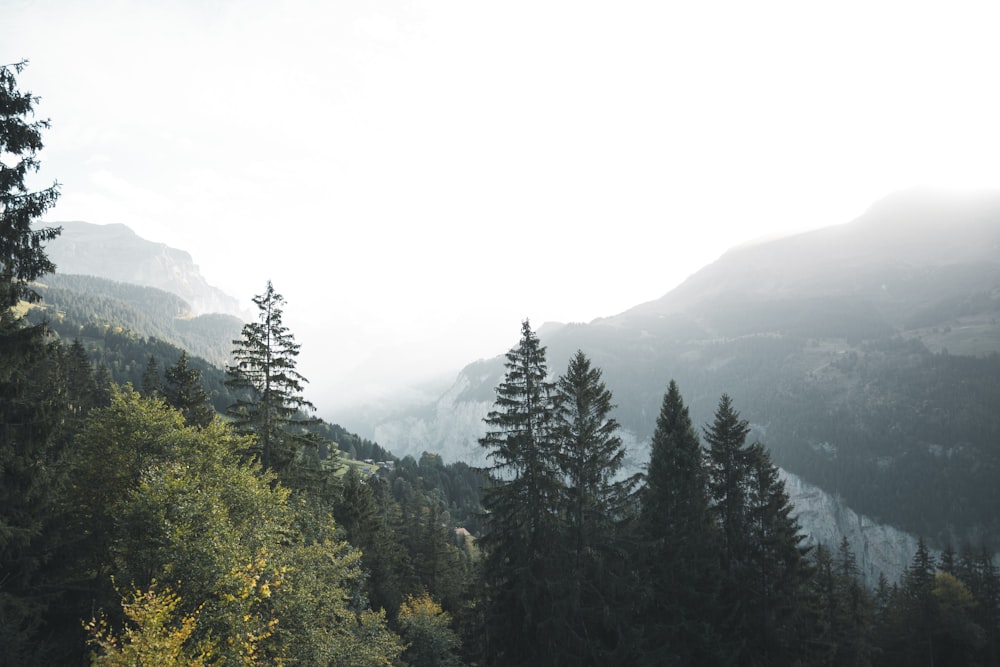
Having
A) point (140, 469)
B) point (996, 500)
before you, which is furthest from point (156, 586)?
point (996, 500)

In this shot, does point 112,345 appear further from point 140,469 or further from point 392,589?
point 140,469

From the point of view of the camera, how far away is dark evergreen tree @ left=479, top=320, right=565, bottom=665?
23719 mm

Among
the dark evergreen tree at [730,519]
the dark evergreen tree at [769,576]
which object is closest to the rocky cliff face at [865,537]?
the dark evergreen tree at [769,576]

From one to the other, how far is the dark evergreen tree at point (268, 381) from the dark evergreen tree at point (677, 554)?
20.7 meters

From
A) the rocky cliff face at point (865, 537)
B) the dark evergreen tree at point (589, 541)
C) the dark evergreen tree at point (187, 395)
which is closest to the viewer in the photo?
the dark evergreen tree at point (589, 541)

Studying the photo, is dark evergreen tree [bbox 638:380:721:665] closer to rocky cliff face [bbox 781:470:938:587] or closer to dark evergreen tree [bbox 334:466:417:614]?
dark evergreen tree [bbox 334:466:417:614]

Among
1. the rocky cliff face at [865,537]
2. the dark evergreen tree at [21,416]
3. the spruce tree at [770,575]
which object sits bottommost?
the rocky cliff face at [865,537]

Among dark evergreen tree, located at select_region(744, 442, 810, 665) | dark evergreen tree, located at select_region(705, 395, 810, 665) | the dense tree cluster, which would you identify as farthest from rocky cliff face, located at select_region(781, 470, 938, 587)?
the dense tree cluster

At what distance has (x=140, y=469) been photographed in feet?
61.0

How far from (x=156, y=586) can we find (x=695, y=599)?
2555 centimetres

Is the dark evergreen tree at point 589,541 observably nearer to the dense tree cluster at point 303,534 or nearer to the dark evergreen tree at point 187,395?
the dense tree cluster at point 303,534

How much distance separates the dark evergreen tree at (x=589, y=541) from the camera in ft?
76.9

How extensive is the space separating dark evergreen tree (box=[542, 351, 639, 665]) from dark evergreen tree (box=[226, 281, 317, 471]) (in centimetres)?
1476

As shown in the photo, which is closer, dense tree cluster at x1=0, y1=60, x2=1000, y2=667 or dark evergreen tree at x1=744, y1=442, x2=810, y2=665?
dense tree cluster at x1=0, y1=60, x2=1000, y2=667
